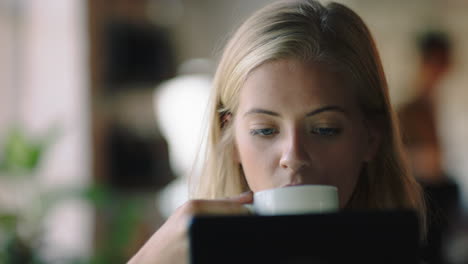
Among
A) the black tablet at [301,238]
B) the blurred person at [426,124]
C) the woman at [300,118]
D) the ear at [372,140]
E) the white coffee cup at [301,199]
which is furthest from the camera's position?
the blurred person at [426,124]

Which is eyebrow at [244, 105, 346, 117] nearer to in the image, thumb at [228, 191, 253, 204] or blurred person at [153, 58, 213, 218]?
thumb at [228, 191, 253, 204]

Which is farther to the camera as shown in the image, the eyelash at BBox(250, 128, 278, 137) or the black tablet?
the eyelash at BBox(250, 128, 278, 137)

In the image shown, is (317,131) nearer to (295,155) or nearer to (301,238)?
(295,155)

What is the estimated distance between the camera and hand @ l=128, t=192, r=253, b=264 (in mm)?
576

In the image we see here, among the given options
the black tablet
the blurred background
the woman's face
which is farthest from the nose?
the blurred background

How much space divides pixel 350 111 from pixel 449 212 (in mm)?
2322

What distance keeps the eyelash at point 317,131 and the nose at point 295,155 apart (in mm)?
22

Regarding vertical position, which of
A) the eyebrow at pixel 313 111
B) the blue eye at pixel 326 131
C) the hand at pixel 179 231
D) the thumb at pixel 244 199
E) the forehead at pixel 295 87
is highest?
the forehead at pixel 295 87

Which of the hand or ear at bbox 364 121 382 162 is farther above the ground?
ear at bbox 364 121 382 162

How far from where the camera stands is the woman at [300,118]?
2.22 feet

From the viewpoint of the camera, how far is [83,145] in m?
3.58

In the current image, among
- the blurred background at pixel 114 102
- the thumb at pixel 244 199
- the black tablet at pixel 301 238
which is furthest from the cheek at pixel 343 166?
the blurred background at pixel 114 102

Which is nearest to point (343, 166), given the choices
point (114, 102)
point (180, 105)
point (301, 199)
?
point (301, 199)

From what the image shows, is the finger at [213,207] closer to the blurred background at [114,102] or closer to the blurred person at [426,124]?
the blurred background at [114,102]
